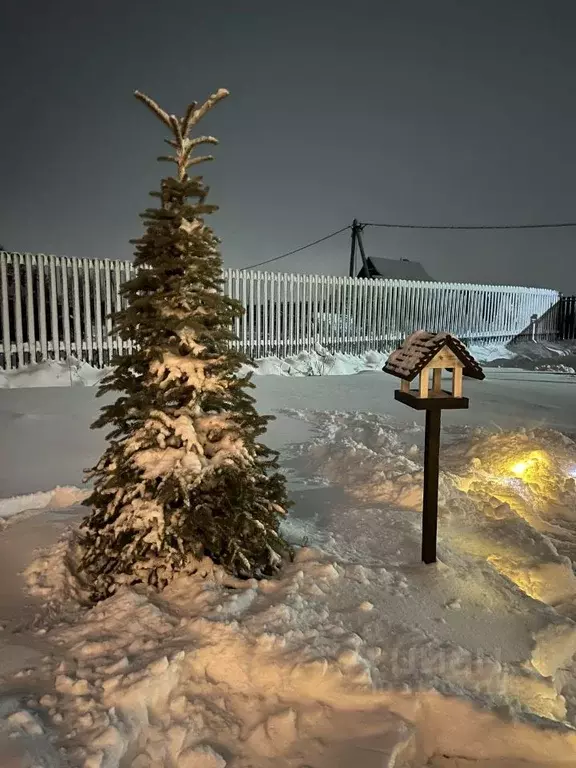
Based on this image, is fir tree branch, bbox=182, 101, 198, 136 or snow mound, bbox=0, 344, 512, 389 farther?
snow mound, bbox=0, 344, 512, 389

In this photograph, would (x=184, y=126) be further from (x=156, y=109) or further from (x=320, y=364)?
(x=320, y=364)

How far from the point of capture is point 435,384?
12.2 feet

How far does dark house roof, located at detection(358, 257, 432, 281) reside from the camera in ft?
83.9

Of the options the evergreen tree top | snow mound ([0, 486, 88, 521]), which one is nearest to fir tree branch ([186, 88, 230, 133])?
the evergreen tree top

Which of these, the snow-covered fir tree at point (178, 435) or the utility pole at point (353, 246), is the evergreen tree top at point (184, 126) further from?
the utility pole at point (353, 246)

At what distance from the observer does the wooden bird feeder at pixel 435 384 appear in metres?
3.52

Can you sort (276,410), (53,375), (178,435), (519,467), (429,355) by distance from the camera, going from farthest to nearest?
(53,375)
(276,410)
(519,467)
(429,355)
(178,435)

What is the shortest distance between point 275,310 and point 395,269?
15.3m

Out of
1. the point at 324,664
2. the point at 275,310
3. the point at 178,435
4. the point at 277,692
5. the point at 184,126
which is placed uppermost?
the point at 184,126

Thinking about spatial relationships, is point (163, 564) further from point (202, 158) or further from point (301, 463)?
point (301, 463)

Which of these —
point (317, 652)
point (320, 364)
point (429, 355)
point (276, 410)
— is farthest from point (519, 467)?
point (320, 364)

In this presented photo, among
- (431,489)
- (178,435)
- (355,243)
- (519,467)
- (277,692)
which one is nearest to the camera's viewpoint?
(277,692)

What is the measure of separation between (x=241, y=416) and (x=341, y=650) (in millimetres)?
1426

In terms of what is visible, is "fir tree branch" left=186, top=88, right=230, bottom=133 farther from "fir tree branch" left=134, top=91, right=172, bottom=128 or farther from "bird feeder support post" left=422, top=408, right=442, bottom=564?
"bird feeder support post" left=422, top=408, right=442, bottom=564
